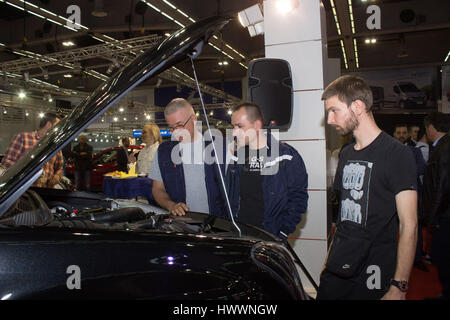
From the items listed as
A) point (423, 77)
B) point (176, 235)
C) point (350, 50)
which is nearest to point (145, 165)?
point (176, 235)

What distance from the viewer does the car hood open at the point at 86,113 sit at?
1051 mm

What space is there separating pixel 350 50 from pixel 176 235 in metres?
12.8

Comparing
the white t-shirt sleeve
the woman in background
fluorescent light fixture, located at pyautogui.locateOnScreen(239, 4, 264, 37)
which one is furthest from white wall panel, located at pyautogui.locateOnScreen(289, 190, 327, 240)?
the woman in background

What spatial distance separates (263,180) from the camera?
95.4 inches

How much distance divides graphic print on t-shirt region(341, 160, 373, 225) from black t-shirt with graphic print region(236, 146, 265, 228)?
0.73m

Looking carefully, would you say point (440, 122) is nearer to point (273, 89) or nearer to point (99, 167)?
point (273, 89)

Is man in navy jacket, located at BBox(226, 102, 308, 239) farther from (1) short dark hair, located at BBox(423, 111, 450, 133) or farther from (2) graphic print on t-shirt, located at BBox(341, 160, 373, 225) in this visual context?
(1) short dark hair, located at BBox(423, 111, 450, 133)

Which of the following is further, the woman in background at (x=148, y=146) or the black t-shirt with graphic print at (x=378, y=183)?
the woman in background at (x=148, y=146)

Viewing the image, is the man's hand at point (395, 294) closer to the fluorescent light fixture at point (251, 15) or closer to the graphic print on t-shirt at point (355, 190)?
the graphic print on t-shirt at point (355, 190)

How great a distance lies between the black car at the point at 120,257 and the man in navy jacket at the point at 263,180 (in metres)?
1.16

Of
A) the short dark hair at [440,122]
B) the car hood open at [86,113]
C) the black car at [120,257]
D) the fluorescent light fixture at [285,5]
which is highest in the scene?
the fluorescent light fixture at [285,5]

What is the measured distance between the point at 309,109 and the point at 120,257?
2695mm

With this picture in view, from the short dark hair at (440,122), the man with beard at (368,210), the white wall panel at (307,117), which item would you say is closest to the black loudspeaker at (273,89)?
the white wall panel at (307,117)
